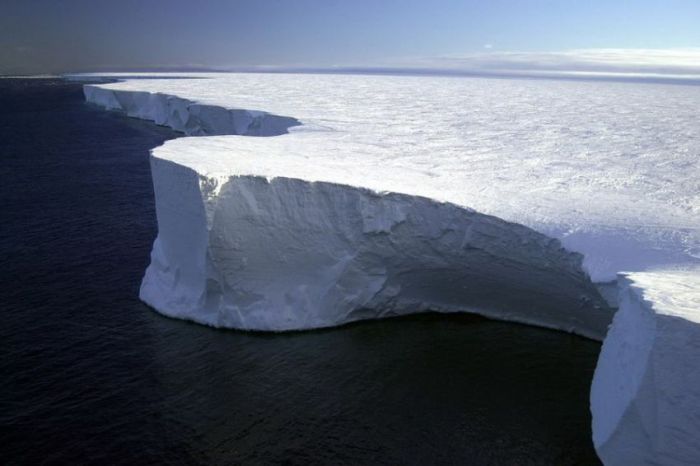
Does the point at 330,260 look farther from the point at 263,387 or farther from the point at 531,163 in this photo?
the point at 531,163

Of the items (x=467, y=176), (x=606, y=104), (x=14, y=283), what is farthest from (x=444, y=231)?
(x=606, y=104)

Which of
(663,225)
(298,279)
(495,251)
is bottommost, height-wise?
(298,279)

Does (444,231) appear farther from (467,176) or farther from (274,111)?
(274,111)

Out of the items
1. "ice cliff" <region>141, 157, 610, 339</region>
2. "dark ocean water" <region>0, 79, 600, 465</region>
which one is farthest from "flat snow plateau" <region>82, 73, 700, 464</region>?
"dark ocean water" <region>0, 79, 600, 465</region>

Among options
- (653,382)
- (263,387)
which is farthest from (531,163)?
(653,382)

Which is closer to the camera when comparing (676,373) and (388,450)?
(676,373)

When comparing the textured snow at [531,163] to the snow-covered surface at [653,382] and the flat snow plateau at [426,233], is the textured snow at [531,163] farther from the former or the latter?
the snow-covered surface at [653,382]

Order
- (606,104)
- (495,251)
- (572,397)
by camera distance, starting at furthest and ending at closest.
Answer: (606,104) → (495,251) → (572,397)
